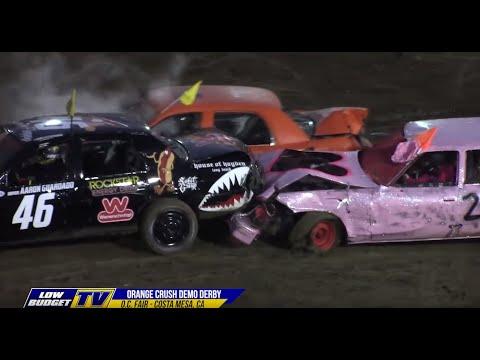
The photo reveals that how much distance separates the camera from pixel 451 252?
29.9 feet

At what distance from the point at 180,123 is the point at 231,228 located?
6.94 feet

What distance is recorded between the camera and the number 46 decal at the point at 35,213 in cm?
855

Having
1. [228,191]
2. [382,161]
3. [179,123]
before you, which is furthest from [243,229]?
[179,123]

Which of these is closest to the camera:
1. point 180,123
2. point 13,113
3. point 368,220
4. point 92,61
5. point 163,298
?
point 163,298

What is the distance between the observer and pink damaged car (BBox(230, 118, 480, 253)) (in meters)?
8.92

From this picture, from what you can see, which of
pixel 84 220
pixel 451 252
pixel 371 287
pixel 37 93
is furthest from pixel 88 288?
pixel 37 93

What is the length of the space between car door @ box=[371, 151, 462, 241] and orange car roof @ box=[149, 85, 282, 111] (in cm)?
265

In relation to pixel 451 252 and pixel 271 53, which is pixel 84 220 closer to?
pixel 451 252

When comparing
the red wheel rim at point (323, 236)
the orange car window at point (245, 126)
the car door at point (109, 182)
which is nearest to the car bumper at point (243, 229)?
the red wheel rim at point (323, 236)

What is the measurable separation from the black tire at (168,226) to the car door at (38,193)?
90cm

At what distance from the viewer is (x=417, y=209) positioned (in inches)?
351

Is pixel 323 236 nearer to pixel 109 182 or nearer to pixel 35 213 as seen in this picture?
pixel 109 182

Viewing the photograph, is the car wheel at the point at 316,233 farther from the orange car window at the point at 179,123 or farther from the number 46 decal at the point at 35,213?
the number 46 decal at the point at 35,213

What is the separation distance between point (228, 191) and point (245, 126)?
1.80 m
